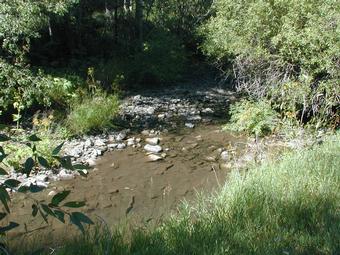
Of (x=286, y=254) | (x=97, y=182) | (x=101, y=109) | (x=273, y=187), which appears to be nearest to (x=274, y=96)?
(x=101, y=109)

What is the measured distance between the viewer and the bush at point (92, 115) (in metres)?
8.09

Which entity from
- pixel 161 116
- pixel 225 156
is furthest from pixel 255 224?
pixel 161 116

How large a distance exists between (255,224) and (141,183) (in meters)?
3.13

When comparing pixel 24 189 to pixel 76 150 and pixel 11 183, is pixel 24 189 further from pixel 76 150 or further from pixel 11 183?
pixel 76 150

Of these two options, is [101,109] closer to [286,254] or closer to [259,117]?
[259,117]

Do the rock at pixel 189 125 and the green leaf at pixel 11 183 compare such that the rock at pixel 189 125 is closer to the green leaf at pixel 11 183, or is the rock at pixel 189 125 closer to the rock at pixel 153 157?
the rock at pixel 153 157

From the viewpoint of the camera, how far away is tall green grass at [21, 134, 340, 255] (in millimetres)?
3020

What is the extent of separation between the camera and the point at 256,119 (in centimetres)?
833

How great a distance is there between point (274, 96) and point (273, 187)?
16.0 feet

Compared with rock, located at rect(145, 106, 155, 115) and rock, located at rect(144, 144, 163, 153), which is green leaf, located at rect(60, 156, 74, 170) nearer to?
rock, located at rect(144, 144, 163, 153)

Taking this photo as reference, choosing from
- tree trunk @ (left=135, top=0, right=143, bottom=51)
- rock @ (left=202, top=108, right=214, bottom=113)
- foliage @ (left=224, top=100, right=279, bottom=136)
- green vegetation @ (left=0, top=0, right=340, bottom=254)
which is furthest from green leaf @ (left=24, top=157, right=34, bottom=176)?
tree trunk @ (left=135, top=0, right=143, bottom=51)

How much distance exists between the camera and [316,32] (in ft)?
25.2

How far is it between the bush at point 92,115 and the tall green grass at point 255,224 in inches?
170

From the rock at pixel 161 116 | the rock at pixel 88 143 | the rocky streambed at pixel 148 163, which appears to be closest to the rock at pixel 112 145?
the rocky streambed at pixel 148 163
